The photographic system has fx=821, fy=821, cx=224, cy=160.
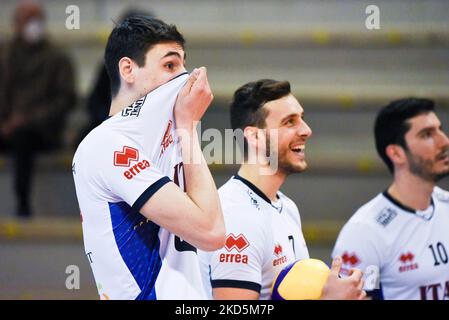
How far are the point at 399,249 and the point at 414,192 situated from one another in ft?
0.94

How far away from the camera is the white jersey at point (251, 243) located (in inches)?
110

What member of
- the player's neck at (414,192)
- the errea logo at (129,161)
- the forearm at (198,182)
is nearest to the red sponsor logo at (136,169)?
the errea logo at (129,161)

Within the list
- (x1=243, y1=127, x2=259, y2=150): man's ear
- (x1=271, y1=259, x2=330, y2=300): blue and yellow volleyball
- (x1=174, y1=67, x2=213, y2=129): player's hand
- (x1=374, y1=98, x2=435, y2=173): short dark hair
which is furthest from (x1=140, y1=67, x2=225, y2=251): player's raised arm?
(x1=374, y1=98, x2=435, y2=173): short dark hair

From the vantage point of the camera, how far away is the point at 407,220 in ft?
12.0

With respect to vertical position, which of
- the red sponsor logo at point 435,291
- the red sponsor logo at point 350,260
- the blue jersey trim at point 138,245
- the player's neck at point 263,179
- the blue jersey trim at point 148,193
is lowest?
the red sponsor logo at point 435,291

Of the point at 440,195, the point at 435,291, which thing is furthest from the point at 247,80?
the point at 435,291

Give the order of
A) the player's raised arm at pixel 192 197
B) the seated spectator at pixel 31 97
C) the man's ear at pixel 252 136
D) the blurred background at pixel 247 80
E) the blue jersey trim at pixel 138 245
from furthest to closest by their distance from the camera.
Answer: the seated spectator at pixel 31 97
the blurred background at pixel 247 80
the man's ear at pixel 252 136
the blue jersey trim at pixel 138 245
the player's raised arm at pixel 192 197

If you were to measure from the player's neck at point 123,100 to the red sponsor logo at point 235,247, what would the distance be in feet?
2.10

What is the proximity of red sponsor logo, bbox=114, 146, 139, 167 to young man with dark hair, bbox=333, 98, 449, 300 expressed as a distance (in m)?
1.44

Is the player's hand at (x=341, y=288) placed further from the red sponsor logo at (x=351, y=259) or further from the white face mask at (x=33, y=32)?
the white face mask at (x=33, y=32)

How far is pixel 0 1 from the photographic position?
5488mm

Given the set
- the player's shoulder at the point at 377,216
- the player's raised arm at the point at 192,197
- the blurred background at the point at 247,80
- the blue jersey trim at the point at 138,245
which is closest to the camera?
the player's raised arm at the point at 192,197

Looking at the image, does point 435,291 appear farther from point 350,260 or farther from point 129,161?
point 129,161
